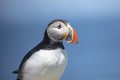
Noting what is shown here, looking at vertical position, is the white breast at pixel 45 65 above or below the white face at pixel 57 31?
below

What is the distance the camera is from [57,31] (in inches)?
54.8

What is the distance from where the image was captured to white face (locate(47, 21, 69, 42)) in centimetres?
138

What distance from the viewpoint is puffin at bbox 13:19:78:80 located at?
53.8 inches

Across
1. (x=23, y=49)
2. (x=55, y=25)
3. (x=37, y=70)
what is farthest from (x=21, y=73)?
(x=23, y=49)

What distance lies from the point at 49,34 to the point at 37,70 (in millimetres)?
158

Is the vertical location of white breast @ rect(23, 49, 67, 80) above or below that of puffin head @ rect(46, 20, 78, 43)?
below

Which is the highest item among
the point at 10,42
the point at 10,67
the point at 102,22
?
the point at 102,22

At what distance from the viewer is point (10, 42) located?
2.13m

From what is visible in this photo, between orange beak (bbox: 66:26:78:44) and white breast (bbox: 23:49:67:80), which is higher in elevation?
orange beak (bbox: 66:26:78:44)

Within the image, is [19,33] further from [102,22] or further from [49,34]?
[49,34]

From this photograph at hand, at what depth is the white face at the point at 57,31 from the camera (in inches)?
54.4

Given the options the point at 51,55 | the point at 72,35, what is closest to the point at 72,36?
the point at 72,35

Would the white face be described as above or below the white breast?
above

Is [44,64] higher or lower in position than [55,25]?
lower
